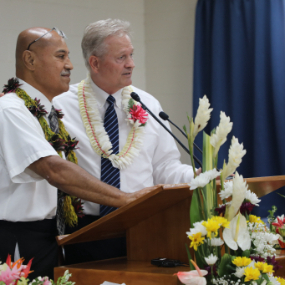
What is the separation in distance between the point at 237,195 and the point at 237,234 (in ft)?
0.37

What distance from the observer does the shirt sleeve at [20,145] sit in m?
1.66

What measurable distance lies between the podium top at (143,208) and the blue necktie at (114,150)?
54 centimetres

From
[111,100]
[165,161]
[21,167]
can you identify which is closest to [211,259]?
[21,167]

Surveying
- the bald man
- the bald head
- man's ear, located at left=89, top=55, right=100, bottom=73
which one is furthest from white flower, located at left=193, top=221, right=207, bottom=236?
man's ear, located at left=89, top=55, right=100, bottom=73

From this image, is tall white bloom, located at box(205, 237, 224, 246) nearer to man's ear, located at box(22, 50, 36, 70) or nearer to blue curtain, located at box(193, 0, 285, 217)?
man's ear, located at box(22, 50, 36, 70)

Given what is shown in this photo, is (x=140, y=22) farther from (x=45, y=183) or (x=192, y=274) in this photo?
(x=192, y=274)

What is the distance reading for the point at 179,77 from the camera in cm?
430

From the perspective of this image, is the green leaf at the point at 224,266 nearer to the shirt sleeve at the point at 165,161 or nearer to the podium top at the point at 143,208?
the podium top at the point at 143,208

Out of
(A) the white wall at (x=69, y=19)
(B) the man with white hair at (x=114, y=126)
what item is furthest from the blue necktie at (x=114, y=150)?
(A) the white wall at (x=69, y=19)

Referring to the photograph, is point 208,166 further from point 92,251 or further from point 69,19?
point 69,19

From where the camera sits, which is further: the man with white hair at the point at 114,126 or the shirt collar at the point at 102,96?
the shirt collar at the point at 102,96

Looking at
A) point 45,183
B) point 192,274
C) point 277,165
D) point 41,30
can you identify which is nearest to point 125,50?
point 41,30

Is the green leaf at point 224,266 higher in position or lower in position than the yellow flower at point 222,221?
lower

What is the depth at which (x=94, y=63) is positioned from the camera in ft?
8.09
